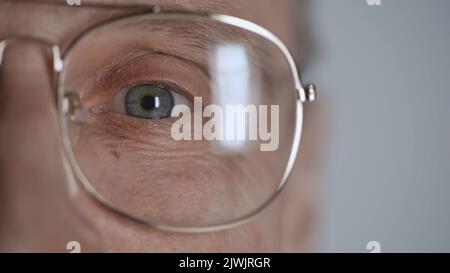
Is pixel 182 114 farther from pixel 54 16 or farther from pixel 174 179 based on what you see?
pixel 54 16

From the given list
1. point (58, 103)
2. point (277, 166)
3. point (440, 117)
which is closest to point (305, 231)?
point (277, 166)

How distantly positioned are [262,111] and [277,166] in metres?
0.08

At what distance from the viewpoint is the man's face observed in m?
0.58

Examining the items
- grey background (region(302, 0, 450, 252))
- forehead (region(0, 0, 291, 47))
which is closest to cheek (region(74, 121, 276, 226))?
forehead (region(0, 0, 291, 47))

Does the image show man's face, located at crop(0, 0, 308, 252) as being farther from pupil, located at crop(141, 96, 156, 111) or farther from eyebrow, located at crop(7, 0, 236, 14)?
pupil, located at crop(141, 96, 156, 111)

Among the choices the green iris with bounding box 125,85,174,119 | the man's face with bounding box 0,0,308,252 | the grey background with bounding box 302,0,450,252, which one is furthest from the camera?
the grey background with bounding box 302,0,450,252

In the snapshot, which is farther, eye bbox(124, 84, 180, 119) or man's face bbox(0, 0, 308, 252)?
eye bbox(124, 84, 180, 119)

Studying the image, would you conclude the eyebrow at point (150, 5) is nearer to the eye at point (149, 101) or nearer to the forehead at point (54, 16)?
the forehead at point (54, 16)

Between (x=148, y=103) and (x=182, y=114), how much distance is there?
0.05 meters

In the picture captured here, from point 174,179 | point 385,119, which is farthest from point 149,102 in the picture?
point 385,119

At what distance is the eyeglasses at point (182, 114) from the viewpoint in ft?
2.03

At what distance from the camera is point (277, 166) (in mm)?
688
